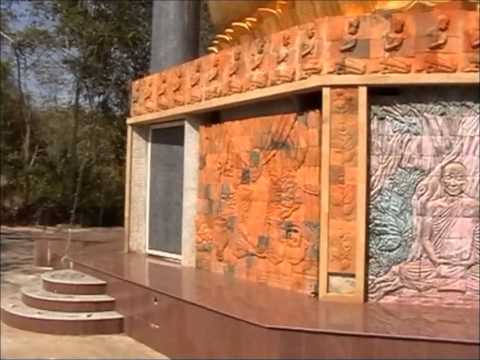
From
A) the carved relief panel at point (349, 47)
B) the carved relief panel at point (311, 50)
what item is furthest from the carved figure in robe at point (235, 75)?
the carved relief panel at point (349, 47)

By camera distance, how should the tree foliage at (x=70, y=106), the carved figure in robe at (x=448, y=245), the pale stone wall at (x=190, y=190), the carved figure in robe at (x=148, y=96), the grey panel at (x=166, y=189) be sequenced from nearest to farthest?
the carved figure in robe at (x=448, y=245) < the pale stone wall at (x=190, y=190) < the grey panel at (x=166, y=189) < the carved figure in robe at (x=148, y=96) < the tree foliage at (x=70, y=106)

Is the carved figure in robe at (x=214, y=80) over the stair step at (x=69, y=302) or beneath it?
over

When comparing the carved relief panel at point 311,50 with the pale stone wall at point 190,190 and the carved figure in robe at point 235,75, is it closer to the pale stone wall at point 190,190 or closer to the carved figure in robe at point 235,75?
the carved figure in robe at point 235,75

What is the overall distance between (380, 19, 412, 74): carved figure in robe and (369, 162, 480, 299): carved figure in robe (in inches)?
35.7

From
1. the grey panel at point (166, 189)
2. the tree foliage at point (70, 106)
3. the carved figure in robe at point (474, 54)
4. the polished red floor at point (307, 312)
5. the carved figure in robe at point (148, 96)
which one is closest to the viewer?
the polished red floor at point (307, 312)

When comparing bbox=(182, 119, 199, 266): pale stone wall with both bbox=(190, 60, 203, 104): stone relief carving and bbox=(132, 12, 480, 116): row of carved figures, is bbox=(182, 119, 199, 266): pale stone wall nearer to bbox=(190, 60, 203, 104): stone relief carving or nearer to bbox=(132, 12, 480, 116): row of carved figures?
bbox=(190, 60, 203, 104): stone relief carving

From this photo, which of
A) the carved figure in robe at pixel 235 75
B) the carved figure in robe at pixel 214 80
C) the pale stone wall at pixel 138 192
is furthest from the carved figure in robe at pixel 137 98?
the carved figure in robe at pixel 235 75

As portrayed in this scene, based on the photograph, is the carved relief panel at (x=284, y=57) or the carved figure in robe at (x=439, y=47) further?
the carved relief panel at (x=284, y=57)

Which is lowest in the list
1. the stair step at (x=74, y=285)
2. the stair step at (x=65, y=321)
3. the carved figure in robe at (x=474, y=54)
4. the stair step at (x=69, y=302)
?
the stair step at (x=65, y=321)

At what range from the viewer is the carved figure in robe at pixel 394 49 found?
6.67 meters

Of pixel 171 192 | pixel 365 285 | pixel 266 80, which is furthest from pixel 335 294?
pixel 171 192

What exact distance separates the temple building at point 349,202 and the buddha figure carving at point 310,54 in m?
Answer: 0.02

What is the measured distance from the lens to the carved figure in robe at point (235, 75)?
8.17m

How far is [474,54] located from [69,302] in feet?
15.1
